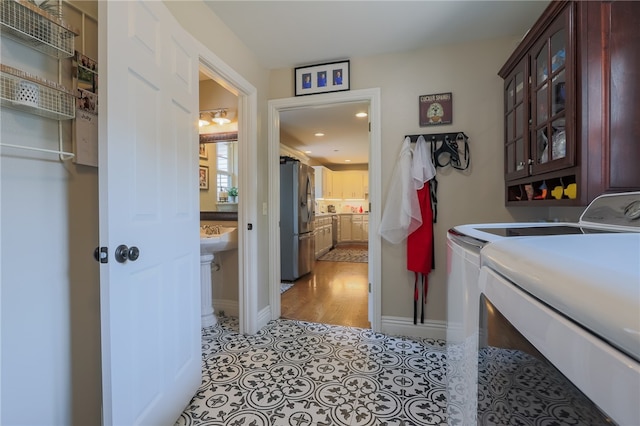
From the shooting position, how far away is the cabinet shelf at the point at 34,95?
0.83 metres

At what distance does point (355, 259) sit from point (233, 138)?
12.0 ft

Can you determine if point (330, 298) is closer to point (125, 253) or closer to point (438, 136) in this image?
point (438, 136)

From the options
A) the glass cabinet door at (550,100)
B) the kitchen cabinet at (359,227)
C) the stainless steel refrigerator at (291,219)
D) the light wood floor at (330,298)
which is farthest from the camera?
the kitchen cabinet at (359,227)

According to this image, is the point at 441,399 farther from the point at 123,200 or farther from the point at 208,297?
the point at 208,297

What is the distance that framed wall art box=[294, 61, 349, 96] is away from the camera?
2.41 meters

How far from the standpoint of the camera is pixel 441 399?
153 cm

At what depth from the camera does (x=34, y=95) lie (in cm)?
88

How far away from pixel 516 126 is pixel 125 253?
7.50ft

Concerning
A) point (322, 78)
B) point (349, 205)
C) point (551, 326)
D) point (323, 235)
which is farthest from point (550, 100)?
point (349, 205)

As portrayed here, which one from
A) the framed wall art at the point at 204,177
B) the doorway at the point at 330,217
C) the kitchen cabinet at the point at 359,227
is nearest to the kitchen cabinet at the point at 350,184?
the doorway at the point at 330,217

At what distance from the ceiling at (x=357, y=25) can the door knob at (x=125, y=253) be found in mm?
1604

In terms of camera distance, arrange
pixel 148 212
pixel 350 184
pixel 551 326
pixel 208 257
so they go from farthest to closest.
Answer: pixel 350 184 < pixel 208 257 < pixel 148 212 < pixel 551 326

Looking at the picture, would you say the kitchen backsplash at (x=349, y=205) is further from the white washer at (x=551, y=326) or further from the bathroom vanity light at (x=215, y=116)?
the white washer at (x=551, y=326)

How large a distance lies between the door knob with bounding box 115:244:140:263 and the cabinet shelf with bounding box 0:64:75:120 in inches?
19.5
